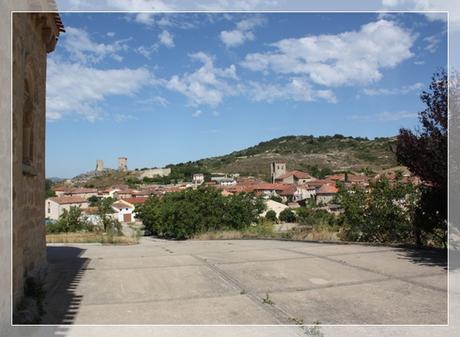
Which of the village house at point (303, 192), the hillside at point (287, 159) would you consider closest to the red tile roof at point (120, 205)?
the village house at point (303, 192)

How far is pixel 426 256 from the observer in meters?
9.81

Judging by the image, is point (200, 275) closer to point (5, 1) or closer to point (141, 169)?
point (5, 1)

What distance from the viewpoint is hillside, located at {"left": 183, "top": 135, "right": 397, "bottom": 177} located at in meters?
115

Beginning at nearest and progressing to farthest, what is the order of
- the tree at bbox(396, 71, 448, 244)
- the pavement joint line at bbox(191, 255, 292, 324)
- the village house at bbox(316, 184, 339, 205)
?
1. the pavement joint line at bbox(191, 255, 292, 324)
2. the tree at bbox(396, 71, 448, 244)
3. the village house at bbox(316, 184, 339, 205)

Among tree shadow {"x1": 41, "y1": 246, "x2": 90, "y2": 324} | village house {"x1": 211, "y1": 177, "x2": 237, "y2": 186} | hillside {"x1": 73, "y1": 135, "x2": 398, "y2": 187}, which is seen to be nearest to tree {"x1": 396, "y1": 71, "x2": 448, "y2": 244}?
tree shadow {"x1": 41, "y1": 246, "x2": 90, "y2": 324}

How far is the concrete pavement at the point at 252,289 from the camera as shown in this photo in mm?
5441

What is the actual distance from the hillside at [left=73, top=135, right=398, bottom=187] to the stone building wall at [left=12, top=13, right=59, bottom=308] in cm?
9939

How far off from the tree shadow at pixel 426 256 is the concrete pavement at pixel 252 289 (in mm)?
20

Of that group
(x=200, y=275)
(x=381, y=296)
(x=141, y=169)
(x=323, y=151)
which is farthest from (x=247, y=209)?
(x=141, y=169)

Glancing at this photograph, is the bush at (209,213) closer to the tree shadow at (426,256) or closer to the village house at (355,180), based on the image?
the village house at (355,180)

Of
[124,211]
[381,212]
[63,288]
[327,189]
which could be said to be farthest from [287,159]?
[63,288]

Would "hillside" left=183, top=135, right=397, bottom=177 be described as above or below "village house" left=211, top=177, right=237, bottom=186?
above

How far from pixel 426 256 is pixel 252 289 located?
4.87 metres

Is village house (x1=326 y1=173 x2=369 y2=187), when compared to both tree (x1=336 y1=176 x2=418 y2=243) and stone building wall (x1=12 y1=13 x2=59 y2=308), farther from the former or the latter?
stone building wall (x1=12 y1=13 x2=59 y2=308)
